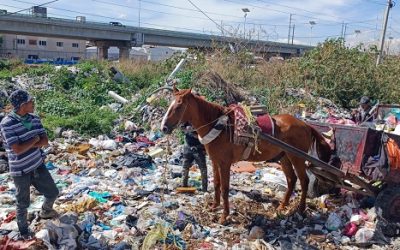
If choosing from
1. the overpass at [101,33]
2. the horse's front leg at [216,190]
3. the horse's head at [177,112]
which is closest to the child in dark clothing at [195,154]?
the horse's front leg at [216,190]

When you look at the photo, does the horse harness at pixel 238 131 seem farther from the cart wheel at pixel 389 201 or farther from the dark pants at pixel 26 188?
the dark pants at pixel 26 188

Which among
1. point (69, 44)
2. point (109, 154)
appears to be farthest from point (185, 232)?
point (69, 44)

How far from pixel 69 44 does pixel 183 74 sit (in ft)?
211

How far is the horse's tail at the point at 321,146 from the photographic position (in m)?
5.85

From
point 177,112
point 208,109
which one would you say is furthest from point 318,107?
point 177,112

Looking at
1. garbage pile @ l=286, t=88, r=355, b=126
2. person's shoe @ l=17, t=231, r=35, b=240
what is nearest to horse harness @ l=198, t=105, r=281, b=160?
person's shoe @ l=17, t=231, r=35, b=240

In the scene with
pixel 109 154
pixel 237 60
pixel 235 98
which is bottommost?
pixel 109 154

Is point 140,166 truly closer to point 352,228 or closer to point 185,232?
point 185,232

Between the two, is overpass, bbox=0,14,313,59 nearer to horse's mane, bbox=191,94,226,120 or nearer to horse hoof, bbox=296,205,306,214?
horse hoof, bbox=296,205,306,214

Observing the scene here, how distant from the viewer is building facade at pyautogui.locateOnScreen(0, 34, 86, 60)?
5691cm

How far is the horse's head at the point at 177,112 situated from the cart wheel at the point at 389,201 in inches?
108

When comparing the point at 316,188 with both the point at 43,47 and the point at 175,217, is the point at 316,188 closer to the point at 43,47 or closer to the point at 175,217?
the point at 175,217

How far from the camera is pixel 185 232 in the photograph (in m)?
5.12

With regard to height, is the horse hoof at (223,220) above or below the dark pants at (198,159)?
below
